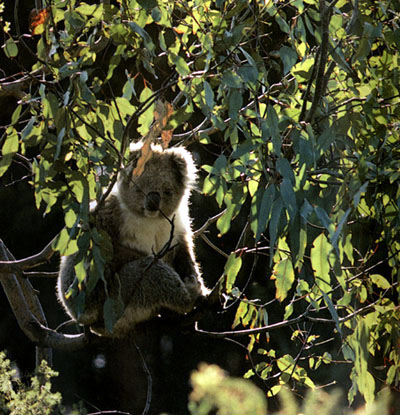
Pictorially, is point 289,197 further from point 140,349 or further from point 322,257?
point 140,349

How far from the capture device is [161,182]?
7.61 feet

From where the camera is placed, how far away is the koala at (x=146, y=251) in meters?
2.17

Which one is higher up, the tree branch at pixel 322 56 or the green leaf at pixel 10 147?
the tree branch at pixel 322 56

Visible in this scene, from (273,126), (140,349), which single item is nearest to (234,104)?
(273,126)

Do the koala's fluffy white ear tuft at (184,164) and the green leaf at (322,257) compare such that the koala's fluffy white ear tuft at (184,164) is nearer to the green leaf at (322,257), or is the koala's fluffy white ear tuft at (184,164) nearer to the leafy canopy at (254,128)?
the leafy canopy at (254,128)

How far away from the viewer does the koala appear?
2170 mm

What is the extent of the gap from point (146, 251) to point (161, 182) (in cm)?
26

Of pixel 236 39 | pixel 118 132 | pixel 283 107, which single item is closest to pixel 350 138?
pixel 283 107

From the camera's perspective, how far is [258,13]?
1419mm

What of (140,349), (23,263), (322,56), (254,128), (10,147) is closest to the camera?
(322,56)

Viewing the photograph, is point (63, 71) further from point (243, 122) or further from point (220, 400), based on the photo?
point (220, 400)

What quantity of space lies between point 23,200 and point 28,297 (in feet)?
4.81

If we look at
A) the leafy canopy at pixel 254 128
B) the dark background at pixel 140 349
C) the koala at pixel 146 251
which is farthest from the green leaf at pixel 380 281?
the dark background at pixel 140 349

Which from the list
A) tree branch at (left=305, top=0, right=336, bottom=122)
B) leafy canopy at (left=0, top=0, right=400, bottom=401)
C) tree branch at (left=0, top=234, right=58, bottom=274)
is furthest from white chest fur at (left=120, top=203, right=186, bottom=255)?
tree branch at (left=305, top=0, right=336, bottom=122)
